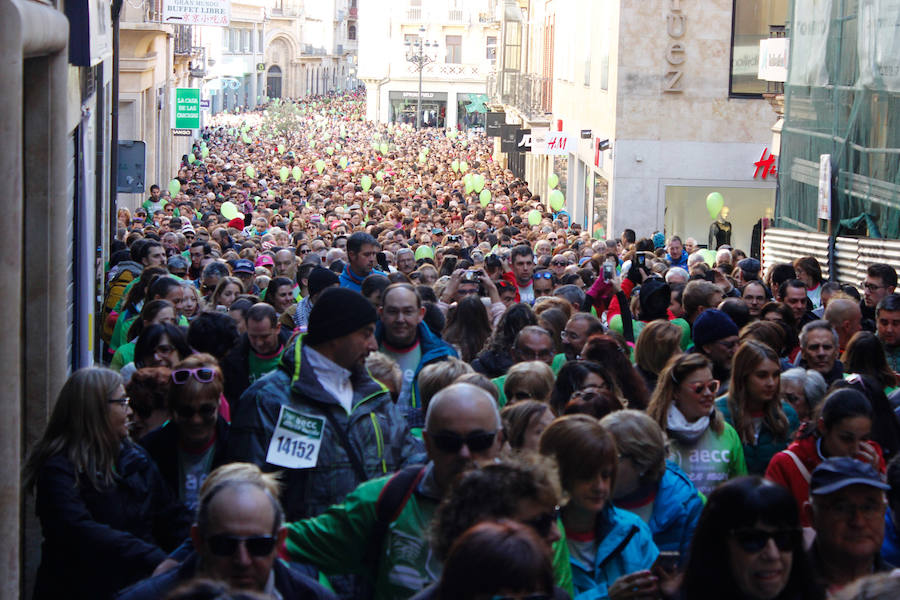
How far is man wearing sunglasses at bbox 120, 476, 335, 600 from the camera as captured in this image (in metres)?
3.51

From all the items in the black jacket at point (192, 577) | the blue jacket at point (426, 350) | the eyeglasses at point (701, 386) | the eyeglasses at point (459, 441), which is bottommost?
the black jacket at point (192, 577)

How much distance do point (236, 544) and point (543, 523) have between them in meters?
0.84

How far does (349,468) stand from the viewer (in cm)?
476

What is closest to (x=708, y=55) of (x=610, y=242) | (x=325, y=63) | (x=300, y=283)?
(x=610, y=242)

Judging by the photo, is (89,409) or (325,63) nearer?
(89,409)

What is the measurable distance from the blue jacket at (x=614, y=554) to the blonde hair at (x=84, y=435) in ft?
5.95

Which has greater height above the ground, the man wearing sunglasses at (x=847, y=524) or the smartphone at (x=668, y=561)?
the man wearing sunglasses at (x=847, y=524)

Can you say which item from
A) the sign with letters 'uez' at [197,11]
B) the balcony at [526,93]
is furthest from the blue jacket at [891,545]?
the balcony at [526,93]

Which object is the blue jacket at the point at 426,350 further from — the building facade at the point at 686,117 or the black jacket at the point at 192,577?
the building facade at the point at 686,117

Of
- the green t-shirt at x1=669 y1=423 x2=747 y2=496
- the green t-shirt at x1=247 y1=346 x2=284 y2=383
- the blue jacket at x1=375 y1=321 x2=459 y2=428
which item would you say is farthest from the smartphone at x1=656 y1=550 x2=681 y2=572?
the green t-shirt at x1=247 y1=346 x2=284 y2=383

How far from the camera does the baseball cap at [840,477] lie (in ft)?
12.6

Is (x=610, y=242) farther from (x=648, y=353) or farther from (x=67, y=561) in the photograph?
(x=67, y=561)

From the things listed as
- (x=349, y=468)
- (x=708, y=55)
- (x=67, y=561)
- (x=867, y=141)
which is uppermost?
(x=708, y=55)

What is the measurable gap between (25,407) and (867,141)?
10829 millimetres
